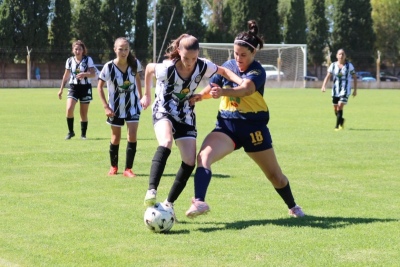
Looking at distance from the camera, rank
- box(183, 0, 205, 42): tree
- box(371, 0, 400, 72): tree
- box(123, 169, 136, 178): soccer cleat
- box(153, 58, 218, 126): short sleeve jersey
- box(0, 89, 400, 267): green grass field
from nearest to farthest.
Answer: box(0, 89, 400, 267): green grass field
box(153, 58, 218, 126): short sleeve jersey
box(123, 169, 136, 178): soccer cleat
box(183, 0, 205, 42): tree
box(371, 0, 400, 72): tree

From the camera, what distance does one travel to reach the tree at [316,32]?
77.4 m

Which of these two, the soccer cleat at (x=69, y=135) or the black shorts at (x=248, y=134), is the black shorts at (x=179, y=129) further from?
the soccer cleat at (x=69, y=135)

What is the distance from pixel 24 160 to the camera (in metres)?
A: 12.8

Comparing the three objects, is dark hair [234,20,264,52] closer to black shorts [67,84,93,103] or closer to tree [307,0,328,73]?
black shorts [67,84,93,103]

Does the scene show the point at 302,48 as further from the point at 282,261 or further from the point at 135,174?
the point at 282,261

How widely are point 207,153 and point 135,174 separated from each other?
13.0 ft

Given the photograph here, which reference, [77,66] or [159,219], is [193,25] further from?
[159,219]

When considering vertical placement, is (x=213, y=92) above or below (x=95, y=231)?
above

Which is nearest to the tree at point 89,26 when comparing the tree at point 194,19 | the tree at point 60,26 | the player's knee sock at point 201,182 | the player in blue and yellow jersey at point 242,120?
the tree at point 60,26

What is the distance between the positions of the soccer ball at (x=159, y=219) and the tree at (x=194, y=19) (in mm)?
68354

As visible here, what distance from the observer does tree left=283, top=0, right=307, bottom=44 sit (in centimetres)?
7625

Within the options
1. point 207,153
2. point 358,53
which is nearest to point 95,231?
point 207,153

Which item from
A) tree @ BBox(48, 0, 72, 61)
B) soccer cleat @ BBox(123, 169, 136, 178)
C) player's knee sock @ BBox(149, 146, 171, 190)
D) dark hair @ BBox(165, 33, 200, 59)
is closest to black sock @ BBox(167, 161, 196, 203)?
player's knee sock @ BBox(149, 146, 171, 190)

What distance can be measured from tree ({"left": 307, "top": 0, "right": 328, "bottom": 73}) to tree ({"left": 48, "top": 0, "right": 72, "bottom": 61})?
24.0 metres
